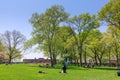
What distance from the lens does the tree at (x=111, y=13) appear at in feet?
168

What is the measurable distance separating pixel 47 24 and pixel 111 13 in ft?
80.9

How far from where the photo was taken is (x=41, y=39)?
73562 mm

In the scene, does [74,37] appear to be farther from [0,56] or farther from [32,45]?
[0,56]

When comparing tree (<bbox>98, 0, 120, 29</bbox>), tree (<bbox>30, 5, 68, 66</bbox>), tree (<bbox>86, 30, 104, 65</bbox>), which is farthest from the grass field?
tree (<bbox>86, 30, 104, 65</bbox>)

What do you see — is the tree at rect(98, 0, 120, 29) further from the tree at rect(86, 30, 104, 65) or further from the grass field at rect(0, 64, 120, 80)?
the tree at rect(86, 30, 104, 65)

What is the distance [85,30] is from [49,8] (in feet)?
44.3

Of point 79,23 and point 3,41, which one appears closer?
point 79,23

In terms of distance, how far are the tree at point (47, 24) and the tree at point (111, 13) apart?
2084 cm

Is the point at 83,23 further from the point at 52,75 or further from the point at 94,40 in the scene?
the point at 52,75

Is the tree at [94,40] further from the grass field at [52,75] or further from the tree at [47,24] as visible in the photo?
the grass field at [52,75]

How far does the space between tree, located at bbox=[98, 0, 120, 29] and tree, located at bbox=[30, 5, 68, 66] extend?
20.8m

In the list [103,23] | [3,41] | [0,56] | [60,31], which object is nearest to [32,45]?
[60,31]

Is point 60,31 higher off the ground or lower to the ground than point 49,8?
lower

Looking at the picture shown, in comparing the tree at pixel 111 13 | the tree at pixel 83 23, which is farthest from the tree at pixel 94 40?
the tree at pixel 111 13
